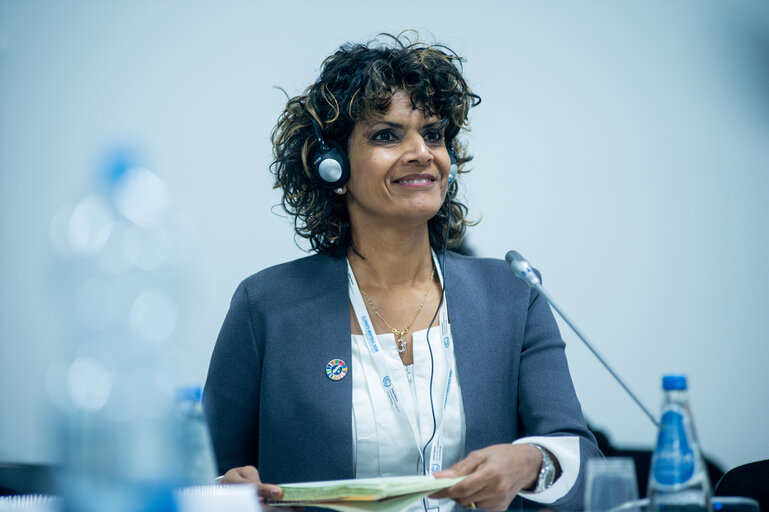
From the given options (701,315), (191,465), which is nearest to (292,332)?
(191,465)

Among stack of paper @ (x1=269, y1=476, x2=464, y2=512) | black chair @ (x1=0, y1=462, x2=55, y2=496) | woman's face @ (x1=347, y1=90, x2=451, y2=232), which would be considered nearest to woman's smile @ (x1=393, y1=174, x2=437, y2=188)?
woman's face @ (x1=347, y1=90, x2=451, y2=232)

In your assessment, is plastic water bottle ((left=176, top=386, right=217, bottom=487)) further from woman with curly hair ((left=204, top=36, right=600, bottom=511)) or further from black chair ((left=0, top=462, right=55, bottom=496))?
black chair ((left=0, top=462, right=55, bottom=496))

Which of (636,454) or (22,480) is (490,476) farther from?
(636,454)

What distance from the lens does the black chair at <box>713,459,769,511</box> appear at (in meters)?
1.31

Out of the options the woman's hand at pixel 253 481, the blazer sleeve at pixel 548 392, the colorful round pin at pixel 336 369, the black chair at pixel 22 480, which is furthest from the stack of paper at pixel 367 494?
the black chair at pixel 22 480

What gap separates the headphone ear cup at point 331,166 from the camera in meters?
1.67

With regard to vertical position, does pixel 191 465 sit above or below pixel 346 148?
below

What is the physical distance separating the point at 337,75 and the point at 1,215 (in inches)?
53.9

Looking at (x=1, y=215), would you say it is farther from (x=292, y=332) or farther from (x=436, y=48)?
(x=436, y=48)

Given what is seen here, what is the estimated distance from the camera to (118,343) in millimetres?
619

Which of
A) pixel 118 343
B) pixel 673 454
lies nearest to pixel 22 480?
pixel 118 343

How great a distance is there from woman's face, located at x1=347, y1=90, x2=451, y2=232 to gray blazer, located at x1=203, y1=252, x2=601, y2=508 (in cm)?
18

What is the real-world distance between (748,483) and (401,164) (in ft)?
2.97

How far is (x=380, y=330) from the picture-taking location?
64.8 inches
